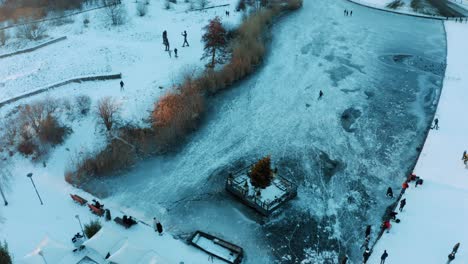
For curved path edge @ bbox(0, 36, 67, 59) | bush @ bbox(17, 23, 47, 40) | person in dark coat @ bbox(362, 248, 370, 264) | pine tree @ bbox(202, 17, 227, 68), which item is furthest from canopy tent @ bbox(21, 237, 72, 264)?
bush @ bbox(17, 23, 47, 40)

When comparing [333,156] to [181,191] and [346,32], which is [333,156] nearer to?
[181,191]

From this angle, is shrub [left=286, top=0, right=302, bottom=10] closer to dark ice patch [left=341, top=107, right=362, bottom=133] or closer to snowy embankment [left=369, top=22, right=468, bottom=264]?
dark ice patch [left=341, top=107, right=362, bottom=133]

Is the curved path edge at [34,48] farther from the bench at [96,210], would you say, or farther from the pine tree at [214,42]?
the bench at [96,210]

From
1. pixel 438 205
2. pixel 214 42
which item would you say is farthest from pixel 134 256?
pixel 214 42

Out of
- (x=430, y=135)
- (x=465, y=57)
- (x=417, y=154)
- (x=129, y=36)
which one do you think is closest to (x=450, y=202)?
(x=417, y=154)

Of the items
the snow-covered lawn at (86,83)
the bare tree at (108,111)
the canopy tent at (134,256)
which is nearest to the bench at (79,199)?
the snow-covered lawn at (86,83)

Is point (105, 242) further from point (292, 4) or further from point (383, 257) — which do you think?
point (292, 4)
